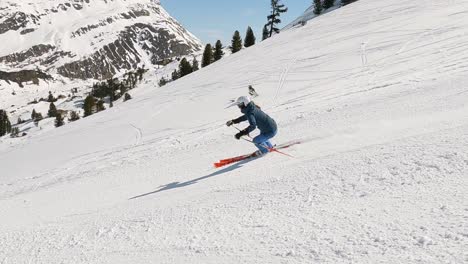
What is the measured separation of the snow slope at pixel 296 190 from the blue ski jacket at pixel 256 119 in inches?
36.1

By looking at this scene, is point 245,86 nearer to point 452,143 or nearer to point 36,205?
point 36,205

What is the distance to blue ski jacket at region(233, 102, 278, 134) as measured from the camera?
1001 cm

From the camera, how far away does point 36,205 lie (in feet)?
36.5

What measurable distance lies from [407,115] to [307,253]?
7.14 metres

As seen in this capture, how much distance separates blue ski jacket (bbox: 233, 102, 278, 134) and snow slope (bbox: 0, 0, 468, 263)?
3.00 ft

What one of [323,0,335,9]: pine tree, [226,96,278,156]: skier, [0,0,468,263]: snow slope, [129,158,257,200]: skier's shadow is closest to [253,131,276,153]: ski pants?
[226,96,278,156]: skier

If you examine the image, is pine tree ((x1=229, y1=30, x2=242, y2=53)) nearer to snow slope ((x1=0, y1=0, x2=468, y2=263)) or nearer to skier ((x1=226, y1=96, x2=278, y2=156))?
snow slope ((x1=0, y1=0, x2=468, y2=263))

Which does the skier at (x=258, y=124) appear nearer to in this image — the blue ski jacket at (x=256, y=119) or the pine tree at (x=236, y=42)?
→ the blue ski jacket at (x=256, y=119)

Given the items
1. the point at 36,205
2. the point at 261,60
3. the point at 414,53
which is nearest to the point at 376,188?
the point at 36,205

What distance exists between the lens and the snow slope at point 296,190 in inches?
196

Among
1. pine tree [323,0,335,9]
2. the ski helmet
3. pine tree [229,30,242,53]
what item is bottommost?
the ski helmet

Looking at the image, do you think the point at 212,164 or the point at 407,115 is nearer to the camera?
the point at 407,115

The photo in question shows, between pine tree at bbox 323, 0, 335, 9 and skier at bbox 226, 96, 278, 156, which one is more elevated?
pine tree at bbox 323, 0, 335, 9

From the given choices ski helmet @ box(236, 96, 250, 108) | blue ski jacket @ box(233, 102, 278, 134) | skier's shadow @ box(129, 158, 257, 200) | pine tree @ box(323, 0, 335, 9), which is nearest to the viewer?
skier's shadow @ box(129, 158, 257, 200)
